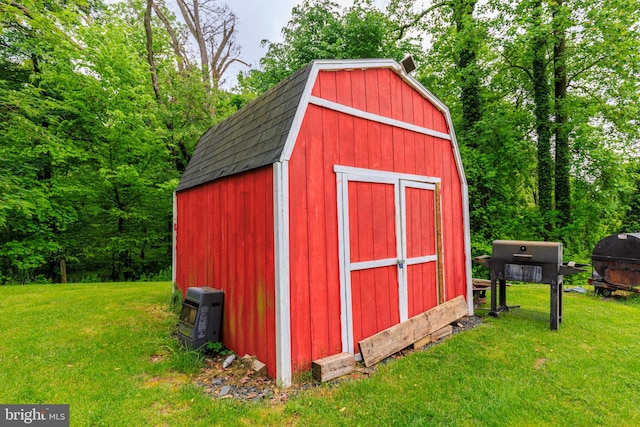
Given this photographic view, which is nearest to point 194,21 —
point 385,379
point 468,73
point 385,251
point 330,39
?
point 330,39

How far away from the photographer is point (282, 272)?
3.10 metres

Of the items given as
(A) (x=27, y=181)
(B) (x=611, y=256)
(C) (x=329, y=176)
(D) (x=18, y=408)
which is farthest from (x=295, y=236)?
(A) (x=27, y=181)

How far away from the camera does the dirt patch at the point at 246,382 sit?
296cm

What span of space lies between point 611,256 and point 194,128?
41.2 feet

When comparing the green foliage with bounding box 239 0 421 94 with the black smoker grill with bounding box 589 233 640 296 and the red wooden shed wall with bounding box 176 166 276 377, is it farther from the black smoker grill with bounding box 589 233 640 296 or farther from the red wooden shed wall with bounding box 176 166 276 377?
the red wooden shed wall with bounding box 176 166 276 377

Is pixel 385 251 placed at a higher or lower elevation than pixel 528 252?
higher

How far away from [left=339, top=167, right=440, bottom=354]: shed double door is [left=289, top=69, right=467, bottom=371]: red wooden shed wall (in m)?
0.19

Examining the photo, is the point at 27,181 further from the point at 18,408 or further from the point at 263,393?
the point at 263,393

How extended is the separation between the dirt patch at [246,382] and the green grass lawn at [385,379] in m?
0.11

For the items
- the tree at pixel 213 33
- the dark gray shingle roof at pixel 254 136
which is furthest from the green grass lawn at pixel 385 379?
the tree at pixel 213 33

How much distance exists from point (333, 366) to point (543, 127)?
11082 mm

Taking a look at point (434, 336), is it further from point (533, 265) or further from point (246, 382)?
point (246, 382)

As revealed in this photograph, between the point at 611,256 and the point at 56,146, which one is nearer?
the point at 611,256

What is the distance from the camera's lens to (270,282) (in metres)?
3.24
